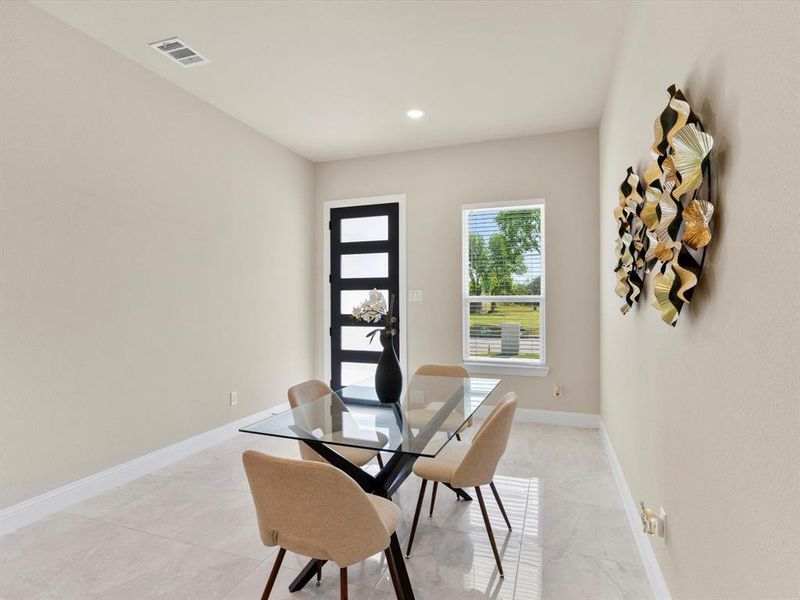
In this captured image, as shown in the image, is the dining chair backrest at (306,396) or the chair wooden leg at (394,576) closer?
the chair wooden leg at (394,576)

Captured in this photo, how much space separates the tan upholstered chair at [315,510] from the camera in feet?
4.42

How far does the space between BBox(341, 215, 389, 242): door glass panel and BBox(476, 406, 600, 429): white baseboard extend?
2.42m

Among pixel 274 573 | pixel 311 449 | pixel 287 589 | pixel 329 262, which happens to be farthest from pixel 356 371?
pixel 274 573

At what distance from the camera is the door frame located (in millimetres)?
4895

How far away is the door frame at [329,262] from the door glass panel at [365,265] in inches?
7.7

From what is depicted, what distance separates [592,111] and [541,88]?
715 mm

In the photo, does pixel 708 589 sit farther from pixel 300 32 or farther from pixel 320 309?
pixel 320 309

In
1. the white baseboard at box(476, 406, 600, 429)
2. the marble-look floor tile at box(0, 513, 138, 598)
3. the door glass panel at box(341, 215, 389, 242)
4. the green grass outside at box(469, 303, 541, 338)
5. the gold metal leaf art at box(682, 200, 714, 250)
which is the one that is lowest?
the marble-look floor tile at box(0, 513, 138, 598)

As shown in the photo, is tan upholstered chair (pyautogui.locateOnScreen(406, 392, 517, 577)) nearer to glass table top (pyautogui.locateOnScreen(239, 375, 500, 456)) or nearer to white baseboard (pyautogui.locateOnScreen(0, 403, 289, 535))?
glass table top (pyautogui.locateOnScreen(239, 375, 500, 456))

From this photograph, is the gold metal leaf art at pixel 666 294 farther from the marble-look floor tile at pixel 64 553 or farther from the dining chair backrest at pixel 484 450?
the marble-look floor tile at pixel 64 553

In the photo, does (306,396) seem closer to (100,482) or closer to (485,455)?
(485,455)

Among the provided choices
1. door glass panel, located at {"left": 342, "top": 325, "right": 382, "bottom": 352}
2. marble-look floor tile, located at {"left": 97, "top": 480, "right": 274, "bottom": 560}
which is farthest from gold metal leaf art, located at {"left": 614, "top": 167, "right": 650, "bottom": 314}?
door glass panel, located at {"left": 342, "top": 325, "right": 382, "bottom": 352}

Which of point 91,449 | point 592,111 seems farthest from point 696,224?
point 91,449

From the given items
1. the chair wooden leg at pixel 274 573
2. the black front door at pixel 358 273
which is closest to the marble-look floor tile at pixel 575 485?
the chair wooden leg at pixel 274 573
